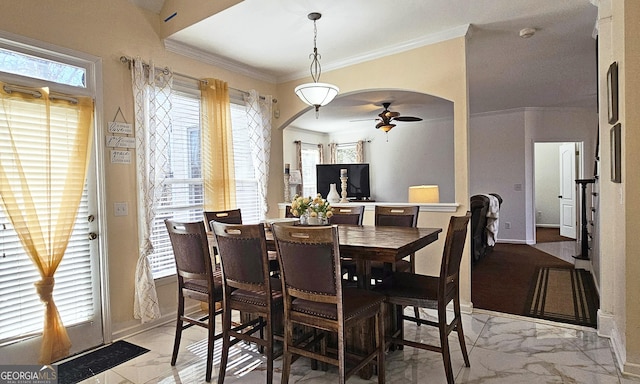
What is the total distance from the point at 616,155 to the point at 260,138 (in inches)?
133

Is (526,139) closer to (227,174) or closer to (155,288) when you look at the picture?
(227,174)

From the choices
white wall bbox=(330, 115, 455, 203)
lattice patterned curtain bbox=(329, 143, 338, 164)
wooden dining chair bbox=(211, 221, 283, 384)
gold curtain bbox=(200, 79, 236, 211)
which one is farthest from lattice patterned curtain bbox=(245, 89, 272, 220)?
lattice patterned curtain bbox=(329, 143, 338, 164)

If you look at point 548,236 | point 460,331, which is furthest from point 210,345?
point 548,236

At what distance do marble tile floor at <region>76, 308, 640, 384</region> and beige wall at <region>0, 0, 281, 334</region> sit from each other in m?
0.51

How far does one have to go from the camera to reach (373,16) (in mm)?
3123

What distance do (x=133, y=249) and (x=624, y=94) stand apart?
12.7 feet

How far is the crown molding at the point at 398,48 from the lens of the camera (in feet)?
11.2

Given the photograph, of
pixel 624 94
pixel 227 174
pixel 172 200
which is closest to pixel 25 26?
pixel 172 200

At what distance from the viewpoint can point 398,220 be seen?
131 inches

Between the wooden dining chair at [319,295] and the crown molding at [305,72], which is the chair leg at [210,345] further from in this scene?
the crown molding at [305,72]

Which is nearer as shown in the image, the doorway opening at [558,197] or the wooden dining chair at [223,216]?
the wooden dining chair at [223,216]

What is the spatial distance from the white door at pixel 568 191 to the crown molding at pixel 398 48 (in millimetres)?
5900

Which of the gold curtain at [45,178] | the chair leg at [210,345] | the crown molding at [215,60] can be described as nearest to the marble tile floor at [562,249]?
the crown molding at [215,60]

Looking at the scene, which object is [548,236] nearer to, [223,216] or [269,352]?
[223,216]
